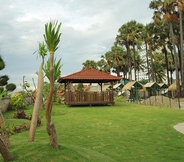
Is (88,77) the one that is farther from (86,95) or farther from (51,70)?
(51,70)

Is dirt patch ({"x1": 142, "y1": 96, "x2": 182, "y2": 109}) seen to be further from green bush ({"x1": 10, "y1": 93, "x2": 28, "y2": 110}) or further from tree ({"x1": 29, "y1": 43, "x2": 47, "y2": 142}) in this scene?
tree ({"x1": 29, "y1": 43, "x2": 47, "y2": 142})

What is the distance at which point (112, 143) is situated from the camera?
7703mm

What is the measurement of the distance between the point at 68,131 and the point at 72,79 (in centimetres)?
1402

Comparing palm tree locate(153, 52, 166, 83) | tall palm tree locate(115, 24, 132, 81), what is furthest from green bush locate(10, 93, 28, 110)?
palm tree locate(153, 52, 166, 83)

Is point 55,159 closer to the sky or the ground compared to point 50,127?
closer to the ground

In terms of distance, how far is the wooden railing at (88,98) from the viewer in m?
24.0

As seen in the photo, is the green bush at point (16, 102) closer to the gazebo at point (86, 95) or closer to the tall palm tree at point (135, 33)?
the gazebo at point (86, 95)

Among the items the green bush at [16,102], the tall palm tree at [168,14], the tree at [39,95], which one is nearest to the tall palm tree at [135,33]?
the tall palm tree at [168,14]

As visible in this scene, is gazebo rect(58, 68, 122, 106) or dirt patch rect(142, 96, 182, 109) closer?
dirt patch rect(142, 96, 182, 109)

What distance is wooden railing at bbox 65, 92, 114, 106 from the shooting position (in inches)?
943

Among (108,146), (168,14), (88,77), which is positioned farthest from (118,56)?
(108,146)

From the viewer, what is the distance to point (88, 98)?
24484 millimetres

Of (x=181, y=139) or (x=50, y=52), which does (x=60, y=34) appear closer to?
(x=50, y=52)

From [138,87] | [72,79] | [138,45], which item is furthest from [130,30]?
[72,79]
